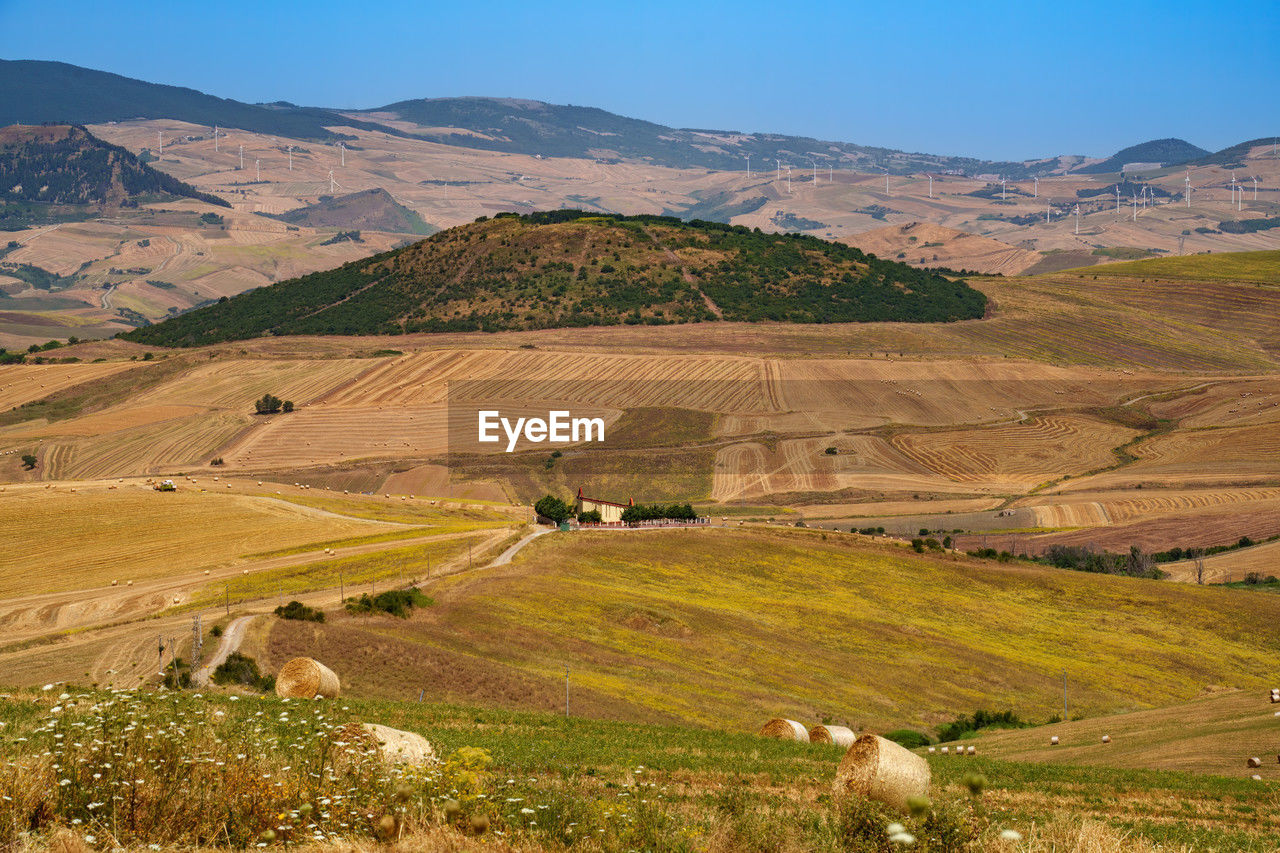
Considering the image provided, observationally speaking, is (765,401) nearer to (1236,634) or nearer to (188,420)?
(188,420)

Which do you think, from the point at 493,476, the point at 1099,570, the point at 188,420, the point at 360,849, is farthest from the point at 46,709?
→ the point at 188,420

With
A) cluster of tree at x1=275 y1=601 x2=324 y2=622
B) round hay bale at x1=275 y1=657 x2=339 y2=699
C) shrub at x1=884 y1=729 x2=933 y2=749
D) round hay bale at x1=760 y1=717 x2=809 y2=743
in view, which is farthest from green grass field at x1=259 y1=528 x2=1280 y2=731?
round hay bale at x1=275 y1=657 x2=339 y2=699

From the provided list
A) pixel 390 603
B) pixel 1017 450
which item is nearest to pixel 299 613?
pixel 390 603

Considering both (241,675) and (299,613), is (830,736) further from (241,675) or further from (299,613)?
(299,613)

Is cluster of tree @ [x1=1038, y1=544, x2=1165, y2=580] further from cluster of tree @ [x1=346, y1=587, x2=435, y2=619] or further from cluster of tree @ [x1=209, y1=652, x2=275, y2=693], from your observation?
cluster of tree @ [x1=209, y1=652, x2=275, y2=693]

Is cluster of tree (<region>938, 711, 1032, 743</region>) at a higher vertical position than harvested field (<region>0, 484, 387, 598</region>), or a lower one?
lower

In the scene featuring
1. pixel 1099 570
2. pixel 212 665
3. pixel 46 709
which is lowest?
pixel 1099 570
